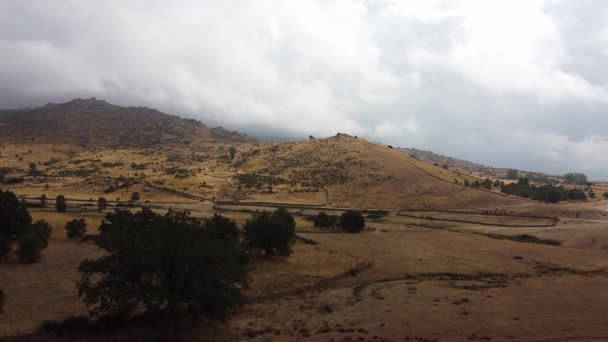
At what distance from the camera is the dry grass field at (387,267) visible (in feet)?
99.2

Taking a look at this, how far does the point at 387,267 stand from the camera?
50.7 m

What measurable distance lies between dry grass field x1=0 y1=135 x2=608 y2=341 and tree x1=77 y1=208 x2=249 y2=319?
2.20m

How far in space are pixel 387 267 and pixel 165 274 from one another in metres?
29.2

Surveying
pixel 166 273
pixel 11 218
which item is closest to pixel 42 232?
pixel 11 218

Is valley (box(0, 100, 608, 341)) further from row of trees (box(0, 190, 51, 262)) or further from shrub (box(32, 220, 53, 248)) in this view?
row of trees (box(0, 190, 51, 262))

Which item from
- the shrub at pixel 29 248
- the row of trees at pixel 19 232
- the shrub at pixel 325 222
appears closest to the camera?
the shrub at pixel 29 248

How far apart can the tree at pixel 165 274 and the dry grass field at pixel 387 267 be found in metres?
2.20

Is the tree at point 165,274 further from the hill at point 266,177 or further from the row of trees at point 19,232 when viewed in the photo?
the hill at point 266,177

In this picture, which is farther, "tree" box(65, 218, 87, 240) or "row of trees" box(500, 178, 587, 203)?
"row of trees" box(500, 178, 587, 203)

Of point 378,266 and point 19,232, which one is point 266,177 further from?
point 378,266

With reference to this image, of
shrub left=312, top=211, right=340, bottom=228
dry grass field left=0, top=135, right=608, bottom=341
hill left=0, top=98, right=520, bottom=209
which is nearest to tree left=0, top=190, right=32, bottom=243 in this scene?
dry grass field left=0, top=135, right=608, bottom=341

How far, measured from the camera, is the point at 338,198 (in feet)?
418

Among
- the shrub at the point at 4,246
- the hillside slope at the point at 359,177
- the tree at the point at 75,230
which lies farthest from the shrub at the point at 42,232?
the hillside slope at the point at 359,177

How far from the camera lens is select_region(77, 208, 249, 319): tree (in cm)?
2908
